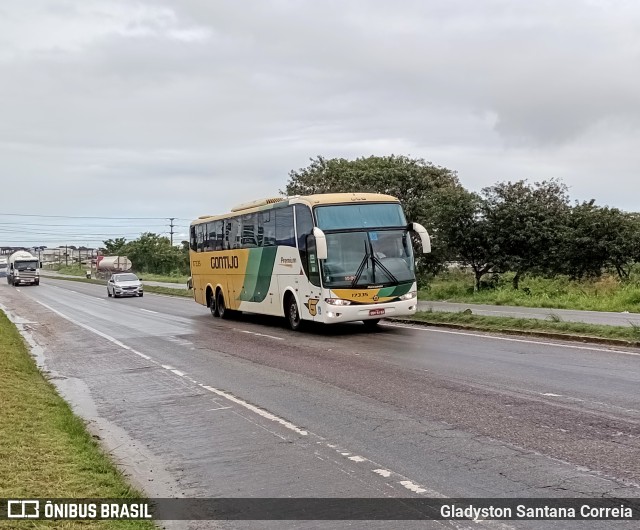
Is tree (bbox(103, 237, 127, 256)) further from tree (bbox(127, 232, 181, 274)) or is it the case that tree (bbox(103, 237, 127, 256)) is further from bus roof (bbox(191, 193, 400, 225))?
bus roof (bbox(191, 193, 400, 225))

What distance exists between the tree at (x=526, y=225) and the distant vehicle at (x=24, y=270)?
172ft

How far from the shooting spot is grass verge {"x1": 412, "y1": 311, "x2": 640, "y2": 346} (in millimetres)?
14319

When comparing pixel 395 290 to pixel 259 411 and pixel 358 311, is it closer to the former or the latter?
pixel 358 311

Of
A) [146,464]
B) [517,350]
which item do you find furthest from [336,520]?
[517,350]

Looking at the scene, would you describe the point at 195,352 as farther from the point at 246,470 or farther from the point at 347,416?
the point at 246,470

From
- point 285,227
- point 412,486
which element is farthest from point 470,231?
point 412,486

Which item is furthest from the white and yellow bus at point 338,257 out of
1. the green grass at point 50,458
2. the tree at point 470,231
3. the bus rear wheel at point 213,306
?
the tree at point 470,231

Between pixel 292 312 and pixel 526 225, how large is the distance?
14.6 m

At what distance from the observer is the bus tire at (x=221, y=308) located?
25.3m

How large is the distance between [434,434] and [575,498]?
2188 millimetres

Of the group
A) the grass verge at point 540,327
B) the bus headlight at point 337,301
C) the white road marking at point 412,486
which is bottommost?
the white road marking at point 412,486

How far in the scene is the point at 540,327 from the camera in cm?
1647

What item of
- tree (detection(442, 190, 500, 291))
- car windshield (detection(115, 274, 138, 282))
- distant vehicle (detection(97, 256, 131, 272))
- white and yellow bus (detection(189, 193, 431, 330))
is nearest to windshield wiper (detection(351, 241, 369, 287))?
white and yellow bus (detection(189, 193, 431, 330))

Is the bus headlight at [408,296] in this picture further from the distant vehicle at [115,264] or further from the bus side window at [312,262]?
the distant vehicle at [115,264]
